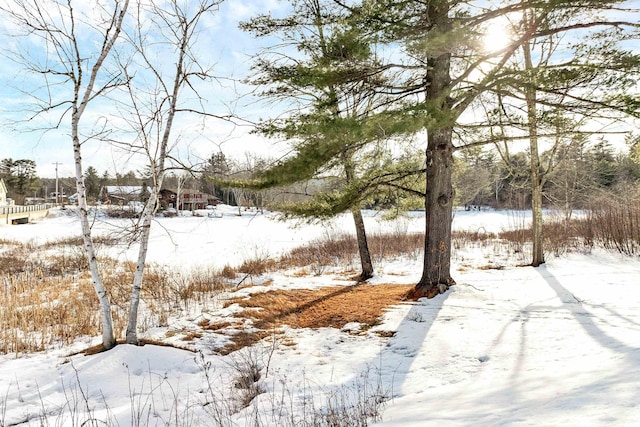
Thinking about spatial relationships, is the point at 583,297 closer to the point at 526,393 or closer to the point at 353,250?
the point at 526,393

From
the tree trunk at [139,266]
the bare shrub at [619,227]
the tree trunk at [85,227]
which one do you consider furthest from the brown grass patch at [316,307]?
the bare shrub at [619,227]

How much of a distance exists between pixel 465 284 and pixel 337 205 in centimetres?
307

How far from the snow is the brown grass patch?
13.2 inches

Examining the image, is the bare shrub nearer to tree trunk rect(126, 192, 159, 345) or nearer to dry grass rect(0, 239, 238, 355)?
dry grass rect(0, 239, 238, 355)

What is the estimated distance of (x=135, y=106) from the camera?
4391 millimetres

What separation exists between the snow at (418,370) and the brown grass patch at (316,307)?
13.2 inches

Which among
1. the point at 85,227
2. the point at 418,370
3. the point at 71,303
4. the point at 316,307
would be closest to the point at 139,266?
the point at 85,227

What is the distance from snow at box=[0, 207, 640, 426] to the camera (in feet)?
7.51

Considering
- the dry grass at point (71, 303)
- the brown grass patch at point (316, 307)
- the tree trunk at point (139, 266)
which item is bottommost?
the dry grass at point (71, 303)

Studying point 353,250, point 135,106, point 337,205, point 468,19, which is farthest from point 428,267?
point 353,250

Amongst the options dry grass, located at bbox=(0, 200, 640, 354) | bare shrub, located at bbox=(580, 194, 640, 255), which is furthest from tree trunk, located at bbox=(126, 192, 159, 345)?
bare shrub, located at bbox=(580, 194, 640, 255)

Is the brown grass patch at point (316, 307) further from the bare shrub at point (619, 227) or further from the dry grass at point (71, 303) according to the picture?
the bare shrub at point (619, 227)

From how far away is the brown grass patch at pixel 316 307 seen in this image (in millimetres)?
5460

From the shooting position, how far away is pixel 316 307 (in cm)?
632
